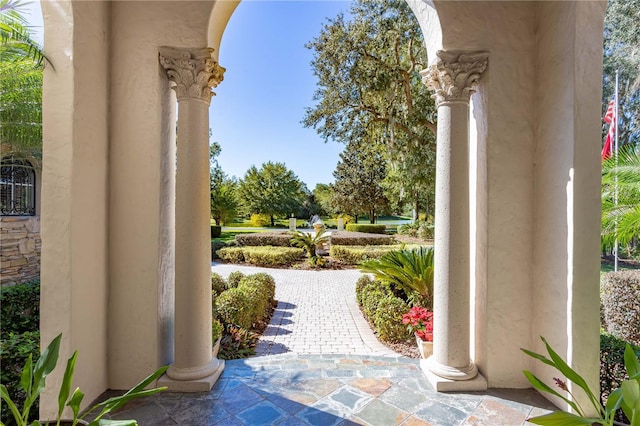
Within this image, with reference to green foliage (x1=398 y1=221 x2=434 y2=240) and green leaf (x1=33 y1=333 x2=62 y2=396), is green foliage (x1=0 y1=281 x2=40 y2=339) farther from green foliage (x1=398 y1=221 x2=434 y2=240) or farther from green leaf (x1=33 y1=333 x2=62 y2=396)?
green foliage (x1=398 y1=221 x2=434 y2=240)

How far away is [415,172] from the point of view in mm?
12125

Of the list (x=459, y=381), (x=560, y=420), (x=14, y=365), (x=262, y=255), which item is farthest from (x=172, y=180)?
(x=262, y=255)

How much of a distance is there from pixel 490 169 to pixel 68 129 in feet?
13.2

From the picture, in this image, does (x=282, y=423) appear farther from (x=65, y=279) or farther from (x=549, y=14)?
(x=549, y=14)

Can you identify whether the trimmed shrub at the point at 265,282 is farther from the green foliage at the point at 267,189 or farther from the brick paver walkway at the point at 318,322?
the green foliage at the point at 267,189

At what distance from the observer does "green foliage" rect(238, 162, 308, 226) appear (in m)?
35.1

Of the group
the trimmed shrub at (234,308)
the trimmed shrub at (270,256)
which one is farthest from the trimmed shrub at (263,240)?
the trimmed shrub at (234,308)

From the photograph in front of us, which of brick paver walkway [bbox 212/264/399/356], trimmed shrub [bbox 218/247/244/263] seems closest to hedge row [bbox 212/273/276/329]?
brick paver walkway [bbox 212/264/399/356]

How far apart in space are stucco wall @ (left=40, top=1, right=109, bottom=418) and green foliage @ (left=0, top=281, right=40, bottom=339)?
3.84 m

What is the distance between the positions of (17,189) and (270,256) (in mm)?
8641

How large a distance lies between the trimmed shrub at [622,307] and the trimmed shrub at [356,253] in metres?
7.88

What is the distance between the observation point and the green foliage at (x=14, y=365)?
8.85 ft

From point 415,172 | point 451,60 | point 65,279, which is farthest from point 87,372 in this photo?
point 415,172

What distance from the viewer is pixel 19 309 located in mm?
5832
